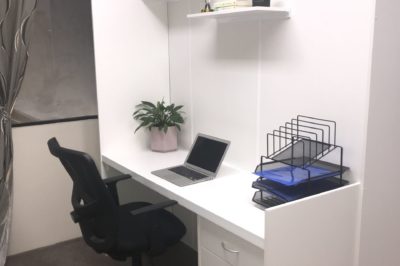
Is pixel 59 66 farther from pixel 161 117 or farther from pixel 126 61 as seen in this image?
pixel 161 117

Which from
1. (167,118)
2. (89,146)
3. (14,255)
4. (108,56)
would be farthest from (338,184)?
(14,255)

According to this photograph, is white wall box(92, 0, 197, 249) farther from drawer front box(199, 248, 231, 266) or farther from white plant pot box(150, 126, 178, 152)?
drawer front box(199, 248, 231, 266)

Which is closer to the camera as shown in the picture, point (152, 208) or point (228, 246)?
point (228, 246)

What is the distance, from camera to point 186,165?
250cm

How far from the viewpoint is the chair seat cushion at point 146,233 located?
2115 mm

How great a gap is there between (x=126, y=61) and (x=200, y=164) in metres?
0.94

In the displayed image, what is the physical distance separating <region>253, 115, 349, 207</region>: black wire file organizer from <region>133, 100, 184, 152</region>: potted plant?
98 centimetres

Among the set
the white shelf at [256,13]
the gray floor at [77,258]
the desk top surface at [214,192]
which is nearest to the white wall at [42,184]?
the gray floor at [77,258]

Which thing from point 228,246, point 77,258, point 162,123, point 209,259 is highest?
point 162,123

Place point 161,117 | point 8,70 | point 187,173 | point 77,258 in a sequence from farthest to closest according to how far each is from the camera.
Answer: point 77,258 < point 161,117 < point 8,70 < point 187,173

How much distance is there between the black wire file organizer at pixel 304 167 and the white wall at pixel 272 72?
0.05m

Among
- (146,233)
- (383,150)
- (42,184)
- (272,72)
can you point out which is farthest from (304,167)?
(42,184)

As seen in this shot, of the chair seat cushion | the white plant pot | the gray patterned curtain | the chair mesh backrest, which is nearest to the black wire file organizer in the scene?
the chair seat cushion

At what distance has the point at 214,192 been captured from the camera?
2.07m
